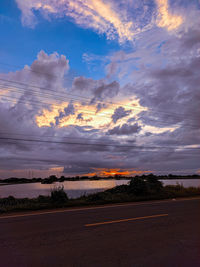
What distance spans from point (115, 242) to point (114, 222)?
8.33 ft

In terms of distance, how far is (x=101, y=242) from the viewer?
5992mm

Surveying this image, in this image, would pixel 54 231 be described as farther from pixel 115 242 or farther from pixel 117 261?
pixel 117 261

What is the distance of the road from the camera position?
4.80 meters

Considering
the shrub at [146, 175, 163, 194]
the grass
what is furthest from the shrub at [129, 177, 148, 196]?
the shrub at [146, 175, 163, 194]

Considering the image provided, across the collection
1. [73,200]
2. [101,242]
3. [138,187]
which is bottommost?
[101,242]

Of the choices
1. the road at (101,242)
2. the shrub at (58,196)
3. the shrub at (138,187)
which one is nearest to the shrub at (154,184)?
the shrub at (138,187)

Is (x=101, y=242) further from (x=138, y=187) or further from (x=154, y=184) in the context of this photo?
(x=154, y=184)

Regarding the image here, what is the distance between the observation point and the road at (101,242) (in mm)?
4797

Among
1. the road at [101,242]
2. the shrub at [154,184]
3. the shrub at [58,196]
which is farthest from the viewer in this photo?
the shrub at [154,184]

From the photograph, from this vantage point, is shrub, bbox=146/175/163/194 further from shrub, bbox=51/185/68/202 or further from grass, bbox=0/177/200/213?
shrub, bbox=51/185/68/202

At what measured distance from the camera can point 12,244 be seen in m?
5.93

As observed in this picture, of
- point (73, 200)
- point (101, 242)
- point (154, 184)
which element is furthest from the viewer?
point (154, 184)

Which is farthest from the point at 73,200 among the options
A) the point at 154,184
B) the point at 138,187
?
the point at 154,184

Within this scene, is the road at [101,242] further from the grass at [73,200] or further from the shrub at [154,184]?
the shrub at [154,184]
